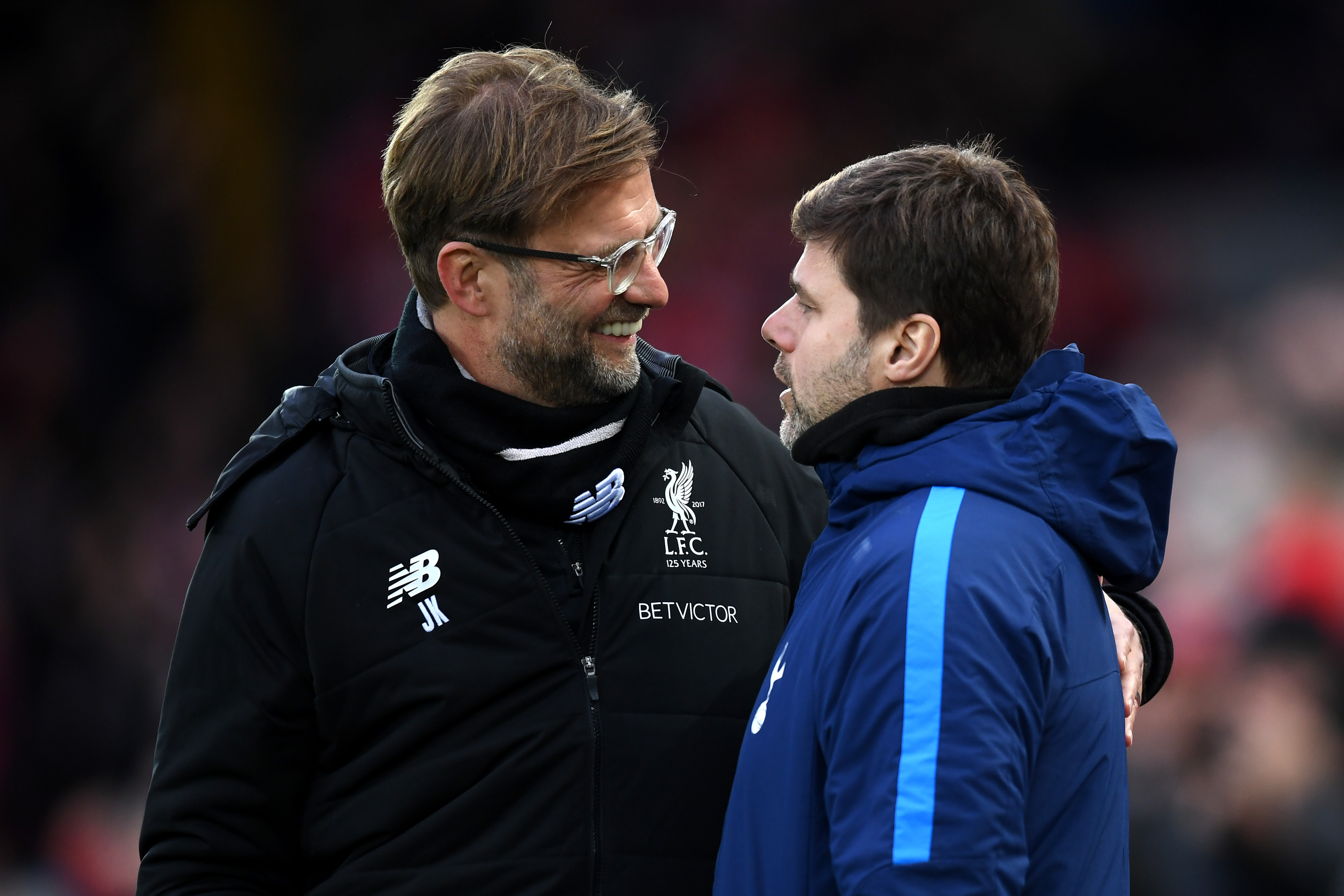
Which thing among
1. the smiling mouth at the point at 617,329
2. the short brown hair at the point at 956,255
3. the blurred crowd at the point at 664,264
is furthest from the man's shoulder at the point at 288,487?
the blurred crowd at the point at 664,264

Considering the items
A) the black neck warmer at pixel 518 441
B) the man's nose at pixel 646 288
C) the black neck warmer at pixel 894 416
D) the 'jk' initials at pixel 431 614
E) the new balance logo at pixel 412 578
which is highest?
the man's nose at pixel 646 288

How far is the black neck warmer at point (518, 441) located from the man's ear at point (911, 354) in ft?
1.62

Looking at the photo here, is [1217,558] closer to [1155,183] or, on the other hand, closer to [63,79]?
[1155,183]

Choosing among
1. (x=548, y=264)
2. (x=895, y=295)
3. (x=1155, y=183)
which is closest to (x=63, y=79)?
(x=1155, y=183)

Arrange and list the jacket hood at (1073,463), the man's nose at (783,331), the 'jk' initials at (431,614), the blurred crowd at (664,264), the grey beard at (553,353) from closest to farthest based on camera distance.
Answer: the jacket hood at (1073,463) < the man's nose at (783,331) < the 'jk' initials at (431,614) < the grey beard at (553,353) < the blurred crowd at (664,264)

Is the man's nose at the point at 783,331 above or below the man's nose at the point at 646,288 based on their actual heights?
below

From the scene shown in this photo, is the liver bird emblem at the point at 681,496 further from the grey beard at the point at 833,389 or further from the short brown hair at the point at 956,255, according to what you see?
the short brown hair at the point at 956,255

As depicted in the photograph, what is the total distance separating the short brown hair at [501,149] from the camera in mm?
1941

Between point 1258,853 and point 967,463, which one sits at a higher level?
point 967,463

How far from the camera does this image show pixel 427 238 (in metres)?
2.03

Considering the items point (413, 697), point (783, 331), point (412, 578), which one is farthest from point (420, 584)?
point (783, 331)

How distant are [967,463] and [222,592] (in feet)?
3.46

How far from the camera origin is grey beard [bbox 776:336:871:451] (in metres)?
1.67

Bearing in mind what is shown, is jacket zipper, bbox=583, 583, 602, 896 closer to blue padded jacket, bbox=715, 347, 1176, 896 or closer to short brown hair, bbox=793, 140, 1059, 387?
blue padded jacket, bbox=715, 347, 1176, 896
